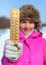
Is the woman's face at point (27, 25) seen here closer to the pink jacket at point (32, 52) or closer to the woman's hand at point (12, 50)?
the pink jacket at point (32, 52)

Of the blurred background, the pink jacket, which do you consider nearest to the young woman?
the pink jacket

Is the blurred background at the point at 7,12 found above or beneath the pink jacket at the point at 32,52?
above

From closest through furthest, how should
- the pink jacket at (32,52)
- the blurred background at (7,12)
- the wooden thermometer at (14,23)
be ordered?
the wooden thermometer at (14,23) < the pink jacket at (32,52) < the blurred background at (7,12)

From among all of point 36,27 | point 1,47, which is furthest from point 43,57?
point 1,47

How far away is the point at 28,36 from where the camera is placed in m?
1.04

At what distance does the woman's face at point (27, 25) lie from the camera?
1027 millimetres

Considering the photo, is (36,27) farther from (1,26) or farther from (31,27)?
(1,26)

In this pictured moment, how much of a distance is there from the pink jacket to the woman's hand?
0.05 metres

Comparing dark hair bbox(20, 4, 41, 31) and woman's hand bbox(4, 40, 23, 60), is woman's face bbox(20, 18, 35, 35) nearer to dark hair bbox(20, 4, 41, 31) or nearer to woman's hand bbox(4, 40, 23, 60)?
dark hair bbox(20, 4, 41, 31)

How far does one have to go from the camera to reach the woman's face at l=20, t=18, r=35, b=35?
103 centimetres

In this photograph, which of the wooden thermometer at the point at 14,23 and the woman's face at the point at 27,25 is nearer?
the wooden thermometer at the point at 14,23

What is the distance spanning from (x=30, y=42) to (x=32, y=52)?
46mm

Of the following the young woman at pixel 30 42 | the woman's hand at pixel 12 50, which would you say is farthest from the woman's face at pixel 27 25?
the woman's hand at pixel 12 50

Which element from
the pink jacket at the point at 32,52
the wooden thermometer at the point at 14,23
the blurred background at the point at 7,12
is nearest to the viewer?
the wooden thermometer at the point at 14,23
